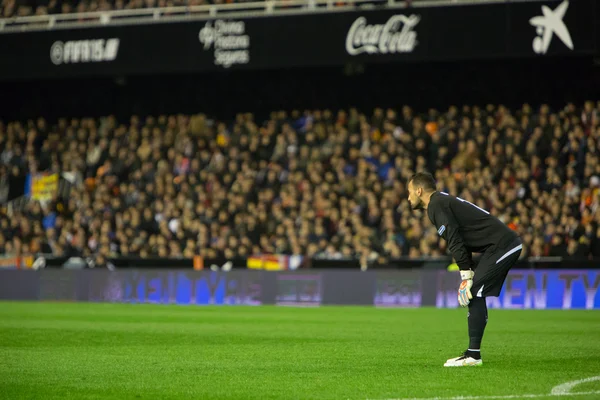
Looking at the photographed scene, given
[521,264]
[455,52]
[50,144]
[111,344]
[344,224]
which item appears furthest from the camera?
[50,144]

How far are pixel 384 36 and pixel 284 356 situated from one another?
60.0ft

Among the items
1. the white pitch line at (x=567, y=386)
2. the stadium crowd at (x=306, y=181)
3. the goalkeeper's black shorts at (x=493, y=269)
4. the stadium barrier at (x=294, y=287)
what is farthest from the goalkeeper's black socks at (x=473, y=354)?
the stadium crowd at (x=306, y=181)

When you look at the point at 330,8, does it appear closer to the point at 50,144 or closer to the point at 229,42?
the point at 229,42

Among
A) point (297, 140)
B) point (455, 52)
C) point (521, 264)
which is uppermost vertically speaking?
point (455, 52)

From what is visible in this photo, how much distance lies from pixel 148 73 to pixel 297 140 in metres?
5.68

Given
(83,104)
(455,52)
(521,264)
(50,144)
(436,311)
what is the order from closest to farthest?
1. (436,311)
2. (521,264)
3. (455,52)
4. (50,144)
5. (83,104)

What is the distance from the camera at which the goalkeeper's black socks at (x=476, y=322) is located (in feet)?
30.8

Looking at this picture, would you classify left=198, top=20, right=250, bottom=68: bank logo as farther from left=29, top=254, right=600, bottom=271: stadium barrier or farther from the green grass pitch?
the green grass pitch

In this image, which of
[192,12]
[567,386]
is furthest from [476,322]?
[192,12]

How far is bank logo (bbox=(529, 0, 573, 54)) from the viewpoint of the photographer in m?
25.7

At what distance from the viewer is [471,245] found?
31.3ft

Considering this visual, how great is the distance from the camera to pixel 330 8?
2839cm

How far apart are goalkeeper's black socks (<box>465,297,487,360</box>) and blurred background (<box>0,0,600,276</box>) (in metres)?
13.2

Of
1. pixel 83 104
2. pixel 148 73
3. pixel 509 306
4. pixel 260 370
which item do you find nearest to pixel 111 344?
pixel 260 370
